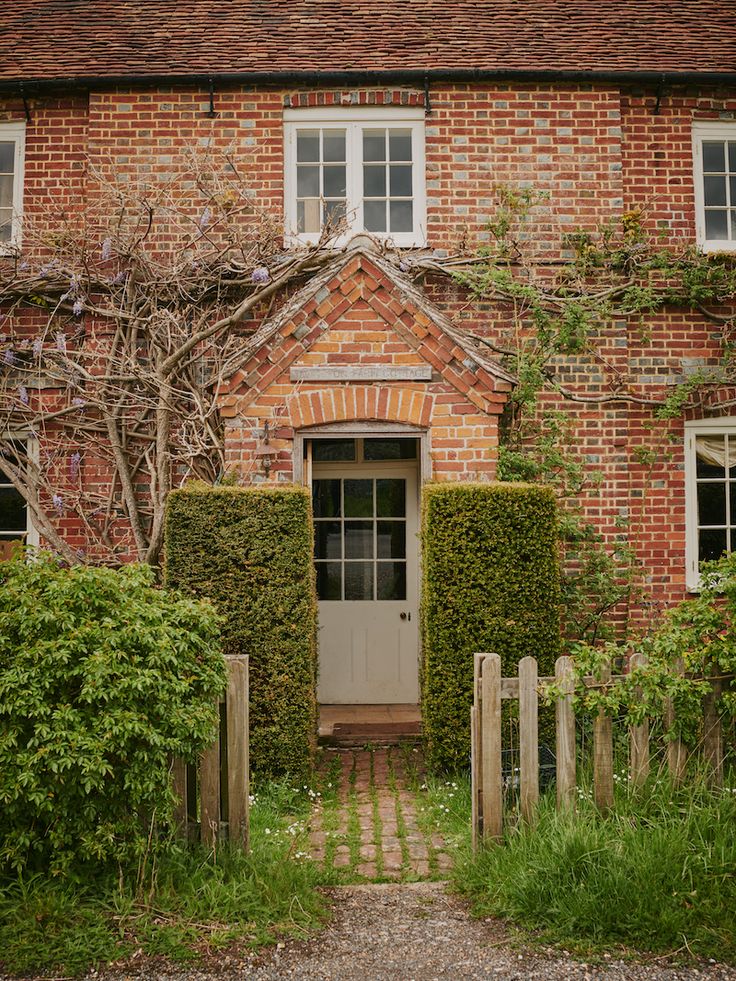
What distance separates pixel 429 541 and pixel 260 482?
1828mm

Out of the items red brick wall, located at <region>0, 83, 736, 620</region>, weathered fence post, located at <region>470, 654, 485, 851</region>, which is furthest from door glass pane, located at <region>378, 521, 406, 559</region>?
weathered fence post, located at <region>470, 654, 485, 851</region>

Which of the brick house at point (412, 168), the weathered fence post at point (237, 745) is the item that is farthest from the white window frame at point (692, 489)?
the weathered fence post at point (237, 745)

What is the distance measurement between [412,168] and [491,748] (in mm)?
6882

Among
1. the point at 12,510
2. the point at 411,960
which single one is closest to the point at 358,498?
the point at 12,510

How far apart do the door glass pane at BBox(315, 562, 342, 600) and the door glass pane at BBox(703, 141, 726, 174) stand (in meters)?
6.32

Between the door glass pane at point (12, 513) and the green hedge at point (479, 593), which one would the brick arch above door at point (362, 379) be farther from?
the door glass pane at point (12, 513)

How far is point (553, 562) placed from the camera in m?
7.05

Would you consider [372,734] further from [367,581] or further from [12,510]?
[12,510]

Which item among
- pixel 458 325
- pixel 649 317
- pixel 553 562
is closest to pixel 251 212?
pixel 458 325

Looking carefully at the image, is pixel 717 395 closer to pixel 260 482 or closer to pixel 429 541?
pixel 429 541

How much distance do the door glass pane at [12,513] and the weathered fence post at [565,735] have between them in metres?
6.87

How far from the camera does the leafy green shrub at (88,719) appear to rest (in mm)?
4266

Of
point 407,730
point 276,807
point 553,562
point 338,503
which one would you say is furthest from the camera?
point 338,503

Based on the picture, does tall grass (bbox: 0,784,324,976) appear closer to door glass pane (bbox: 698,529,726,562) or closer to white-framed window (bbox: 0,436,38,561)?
white-framed window (bbox: 0,436,38,561)
